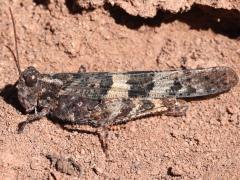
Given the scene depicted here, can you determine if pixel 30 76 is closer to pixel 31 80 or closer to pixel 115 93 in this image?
pixel 31 80

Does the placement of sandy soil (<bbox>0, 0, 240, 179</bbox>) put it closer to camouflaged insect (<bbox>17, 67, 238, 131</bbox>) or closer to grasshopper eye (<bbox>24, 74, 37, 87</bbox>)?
camouflaged insect (<bbox>17, 67, 238, 131</bbox>)

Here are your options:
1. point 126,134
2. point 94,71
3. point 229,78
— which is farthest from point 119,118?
point 229,78

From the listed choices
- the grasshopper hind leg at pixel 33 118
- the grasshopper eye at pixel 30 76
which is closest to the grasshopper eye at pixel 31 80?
the grasshopper eye at pixel 30 76

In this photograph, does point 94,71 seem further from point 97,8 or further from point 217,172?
point 217,172

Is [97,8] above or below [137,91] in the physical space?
above

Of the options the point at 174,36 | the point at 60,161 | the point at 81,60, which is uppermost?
the point at 174,36

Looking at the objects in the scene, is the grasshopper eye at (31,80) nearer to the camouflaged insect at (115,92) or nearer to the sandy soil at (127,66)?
the camouflaged insect at (115,92)

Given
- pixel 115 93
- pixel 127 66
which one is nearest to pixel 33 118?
pixel 115 93

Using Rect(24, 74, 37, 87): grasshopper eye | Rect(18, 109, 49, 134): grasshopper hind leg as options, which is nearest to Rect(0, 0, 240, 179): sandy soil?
Rect(18, 109, 49, 134): grasshopper hind leg
